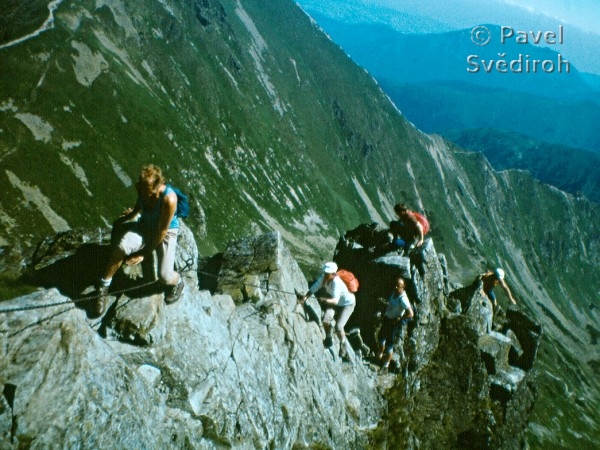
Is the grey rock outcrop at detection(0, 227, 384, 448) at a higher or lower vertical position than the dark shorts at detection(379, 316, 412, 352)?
lower

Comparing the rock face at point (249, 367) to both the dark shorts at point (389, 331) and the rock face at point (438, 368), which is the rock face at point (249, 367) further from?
the dark shorts at point (389, 331)

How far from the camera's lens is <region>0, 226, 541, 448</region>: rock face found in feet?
31.0

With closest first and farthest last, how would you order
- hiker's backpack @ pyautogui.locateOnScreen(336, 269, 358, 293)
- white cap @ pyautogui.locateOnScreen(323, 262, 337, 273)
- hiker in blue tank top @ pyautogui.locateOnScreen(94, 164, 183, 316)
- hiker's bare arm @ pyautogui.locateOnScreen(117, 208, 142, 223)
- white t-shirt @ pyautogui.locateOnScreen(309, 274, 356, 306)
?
hiker in blue tank top @ pyautogui.locateOnScreen(94, 164, 183, 316), hiker's bare arm @ pyautogui.locateOnScreen(117, 208, 142, 223), white cap @ pyautogui.locateOnScreen(323, 262, 337, 273), white t-shirt @ pyautogui.locateOnScreen(309, 274, 356, 306), hiker's backpack @ pyautogui.locateOnScreen(336, 269, 358, 293)

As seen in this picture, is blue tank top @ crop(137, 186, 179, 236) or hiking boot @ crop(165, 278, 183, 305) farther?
hiking boot @ crop(165, 278, 183, 305)

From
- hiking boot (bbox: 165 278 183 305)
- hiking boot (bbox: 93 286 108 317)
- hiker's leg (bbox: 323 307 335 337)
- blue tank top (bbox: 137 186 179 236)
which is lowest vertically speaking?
hiking boot (bbox: 93 286 108 317)

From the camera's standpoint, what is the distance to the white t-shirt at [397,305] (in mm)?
20844

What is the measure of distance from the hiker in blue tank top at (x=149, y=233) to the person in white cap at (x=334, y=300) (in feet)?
23.6

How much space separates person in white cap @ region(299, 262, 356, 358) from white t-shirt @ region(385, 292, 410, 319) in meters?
3.09

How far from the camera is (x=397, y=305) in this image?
21.4m

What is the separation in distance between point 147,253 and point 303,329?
870cm

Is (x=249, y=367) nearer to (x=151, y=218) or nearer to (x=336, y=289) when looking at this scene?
(x=336, y=289)

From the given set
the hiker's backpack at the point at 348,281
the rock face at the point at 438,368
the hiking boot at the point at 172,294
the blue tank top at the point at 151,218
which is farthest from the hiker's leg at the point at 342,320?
the blue tank top at the point at 151,218

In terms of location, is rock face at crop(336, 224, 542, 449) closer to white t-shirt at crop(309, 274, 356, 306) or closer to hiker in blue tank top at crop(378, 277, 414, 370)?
hiker in blue tank top at crop(378, 277, 414, 370)

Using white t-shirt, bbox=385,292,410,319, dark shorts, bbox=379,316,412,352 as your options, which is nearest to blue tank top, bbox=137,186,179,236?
white t-shirt, bbox=385,292,410,319
